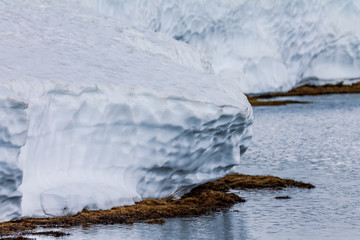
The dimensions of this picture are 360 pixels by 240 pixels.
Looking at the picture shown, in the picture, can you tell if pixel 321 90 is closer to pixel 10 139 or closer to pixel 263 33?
pixel 263 33

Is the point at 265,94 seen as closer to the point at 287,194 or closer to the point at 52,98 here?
the point at 287,194

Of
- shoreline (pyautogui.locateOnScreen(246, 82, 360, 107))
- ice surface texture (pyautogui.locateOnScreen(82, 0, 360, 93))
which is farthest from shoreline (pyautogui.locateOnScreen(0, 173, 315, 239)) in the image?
shoreline (pyautogui.locateOnScreen(246, 82, 360, 107))

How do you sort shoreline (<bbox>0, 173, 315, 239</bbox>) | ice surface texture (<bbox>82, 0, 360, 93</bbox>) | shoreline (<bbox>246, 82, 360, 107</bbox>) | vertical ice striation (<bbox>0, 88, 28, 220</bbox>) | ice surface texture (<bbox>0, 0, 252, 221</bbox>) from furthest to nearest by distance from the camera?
shoreline (<bbox>246, 82, 360, 107</bbox>) < ice surface texture (<bbox>82, 0, 360, 93</bbox>) < ice surface texture (<bbox>0, 0, 252, 221</bbox>) < shoreline (<bbox>0, 173, 315, 239</bbox>) < vertical ice striation (<bbox>0, 88, 28, 220</bbox>)

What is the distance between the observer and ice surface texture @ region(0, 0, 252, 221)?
8750 mm

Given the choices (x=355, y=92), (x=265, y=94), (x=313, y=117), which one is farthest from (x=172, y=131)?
(x=355, y=92)

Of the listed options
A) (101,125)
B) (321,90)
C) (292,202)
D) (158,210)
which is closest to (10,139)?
(101,125)

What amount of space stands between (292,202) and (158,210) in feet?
6.72

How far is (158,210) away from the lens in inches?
375

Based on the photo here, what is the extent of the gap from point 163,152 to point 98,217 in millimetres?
1316

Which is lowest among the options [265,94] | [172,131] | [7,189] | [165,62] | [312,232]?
[312,232]

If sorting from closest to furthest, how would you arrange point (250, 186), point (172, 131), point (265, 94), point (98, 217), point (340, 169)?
1. point (98, 217)
2. point (172, 131)
3. point (250, 186)
4. point (340, 169)
5. point (265, 94)

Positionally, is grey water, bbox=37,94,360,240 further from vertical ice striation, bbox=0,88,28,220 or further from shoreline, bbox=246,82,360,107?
shoreline, bbox=246,82,360,107

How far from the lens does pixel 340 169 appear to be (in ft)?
45.6

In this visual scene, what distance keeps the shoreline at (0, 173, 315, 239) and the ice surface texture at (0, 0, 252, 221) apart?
157mm
